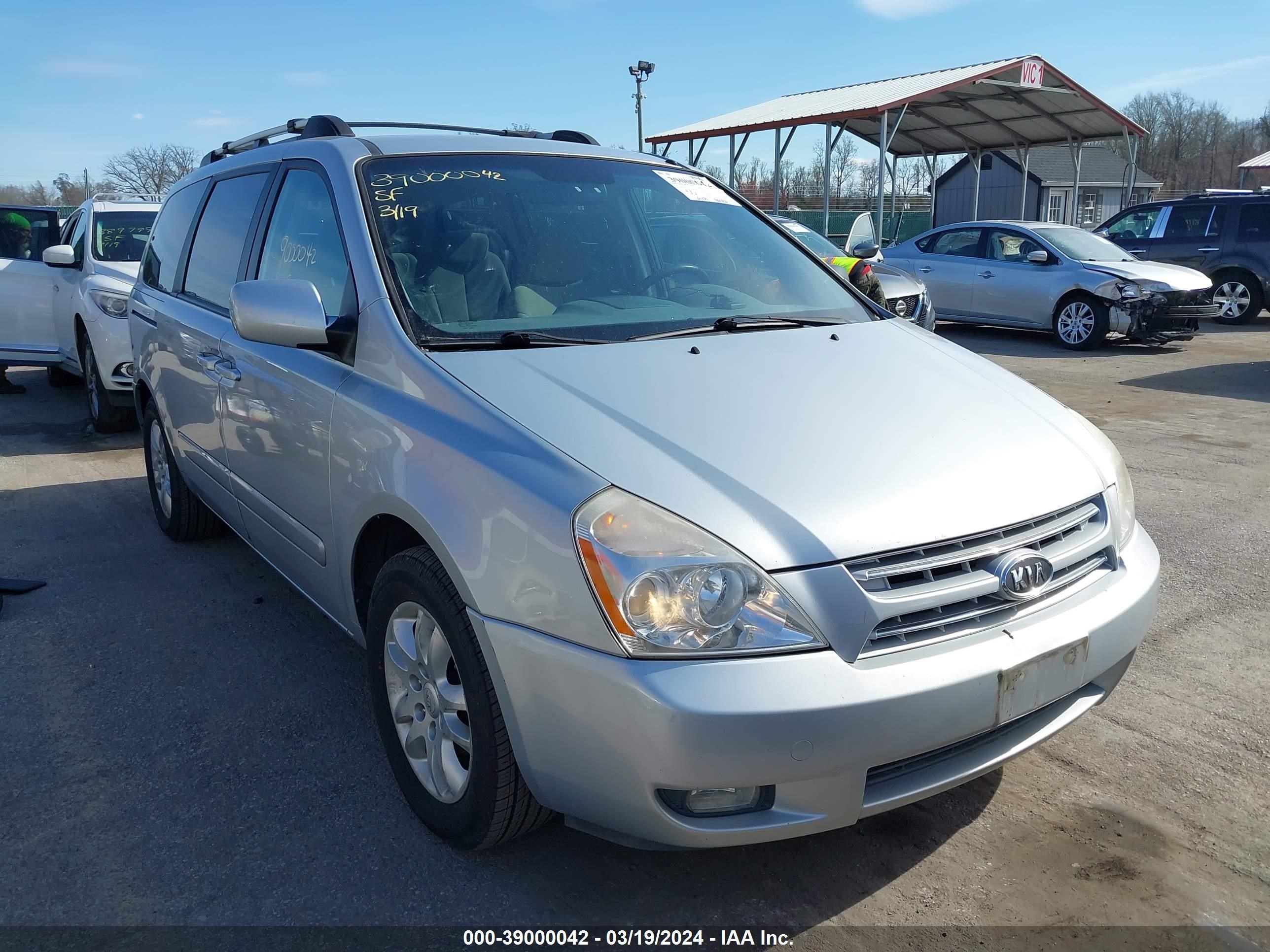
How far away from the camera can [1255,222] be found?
1415 centimetres

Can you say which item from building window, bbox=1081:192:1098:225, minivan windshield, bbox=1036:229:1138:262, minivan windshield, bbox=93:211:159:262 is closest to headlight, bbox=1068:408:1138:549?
minivan windshield, bbox=93:211:159:262

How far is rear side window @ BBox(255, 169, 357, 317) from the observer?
3105 millimetres

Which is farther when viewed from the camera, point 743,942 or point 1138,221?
point 1138,221

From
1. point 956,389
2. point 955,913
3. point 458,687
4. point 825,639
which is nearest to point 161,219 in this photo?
point 458,687

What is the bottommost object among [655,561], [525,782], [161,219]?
[525,782]

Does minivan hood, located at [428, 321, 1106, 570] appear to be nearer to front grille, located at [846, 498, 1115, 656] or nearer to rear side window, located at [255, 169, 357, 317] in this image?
front grille, located at [846, 498, 1115, 656]

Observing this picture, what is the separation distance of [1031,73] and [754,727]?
20917 millimetres

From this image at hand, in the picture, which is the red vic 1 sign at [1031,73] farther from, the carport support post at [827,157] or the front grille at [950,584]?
the front grille at [950,584]

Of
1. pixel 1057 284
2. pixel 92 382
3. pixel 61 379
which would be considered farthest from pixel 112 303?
pixel 1057 284

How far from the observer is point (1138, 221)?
1537cm

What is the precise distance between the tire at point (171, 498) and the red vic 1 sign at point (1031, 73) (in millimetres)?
18793

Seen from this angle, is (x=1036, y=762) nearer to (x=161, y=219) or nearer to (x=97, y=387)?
(x=161, y=219)

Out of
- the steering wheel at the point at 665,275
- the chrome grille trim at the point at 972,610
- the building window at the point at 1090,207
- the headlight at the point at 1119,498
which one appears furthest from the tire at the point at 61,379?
the building window at the point at 1090,207

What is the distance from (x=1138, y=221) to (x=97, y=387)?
1434 centimetres
